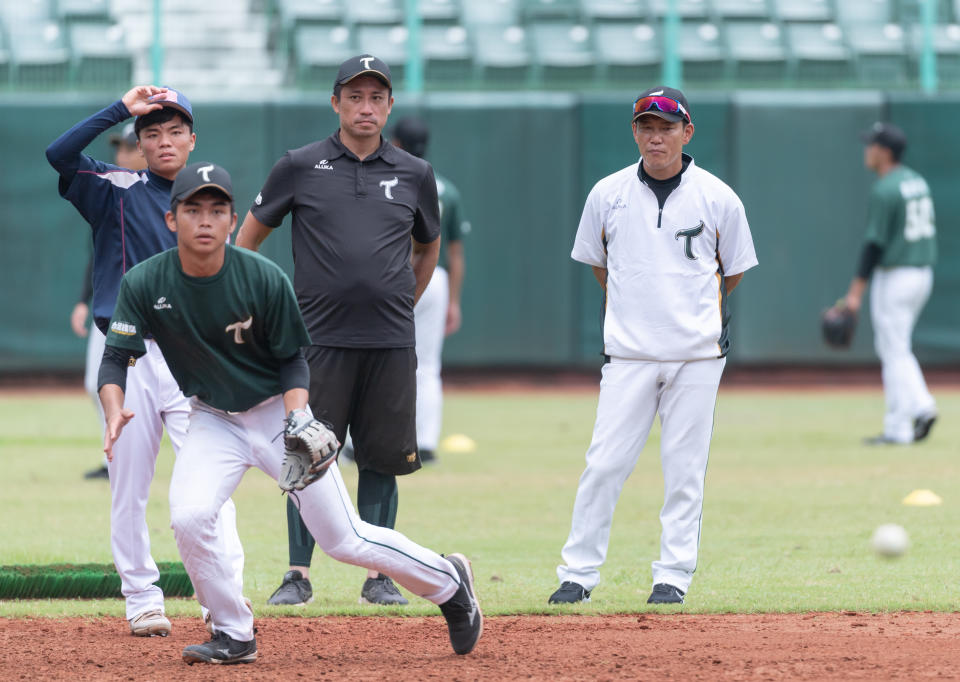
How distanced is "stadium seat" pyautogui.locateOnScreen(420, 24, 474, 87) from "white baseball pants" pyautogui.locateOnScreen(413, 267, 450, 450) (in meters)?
6.28

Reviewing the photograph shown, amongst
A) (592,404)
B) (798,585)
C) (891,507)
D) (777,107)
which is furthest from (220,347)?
(777,107)

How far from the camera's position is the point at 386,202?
19.5 feet

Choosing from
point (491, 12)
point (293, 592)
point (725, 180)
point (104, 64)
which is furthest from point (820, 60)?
point (293, 592)

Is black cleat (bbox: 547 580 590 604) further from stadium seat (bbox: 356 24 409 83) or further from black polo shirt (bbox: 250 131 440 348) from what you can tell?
stadium seat (bbox: 356 24 409 83)

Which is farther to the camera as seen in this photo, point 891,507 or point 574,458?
point 574,458

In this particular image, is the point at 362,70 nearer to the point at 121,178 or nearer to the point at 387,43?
the point at 121,178

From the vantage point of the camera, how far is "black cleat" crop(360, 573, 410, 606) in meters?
6.02

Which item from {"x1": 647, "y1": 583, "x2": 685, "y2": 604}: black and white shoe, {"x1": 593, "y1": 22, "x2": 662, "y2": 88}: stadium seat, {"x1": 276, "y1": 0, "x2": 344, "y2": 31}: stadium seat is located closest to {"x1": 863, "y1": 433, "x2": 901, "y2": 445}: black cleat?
{"x1": 647, "y1": 583, "x2": 685, "y2": 604}: black and white shoe

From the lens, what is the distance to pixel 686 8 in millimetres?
17141

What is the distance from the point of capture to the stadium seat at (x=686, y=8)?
17062mm

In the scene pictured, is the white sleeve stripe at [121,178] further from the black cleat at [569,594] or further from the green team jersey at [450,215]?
the green team jersey at [450,215]

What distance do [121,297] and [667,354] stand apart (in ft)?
7.49

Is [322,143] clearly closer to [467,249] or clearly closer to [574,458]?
[574,458]

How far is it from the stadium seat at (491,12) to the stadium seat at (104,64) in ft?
13.2
